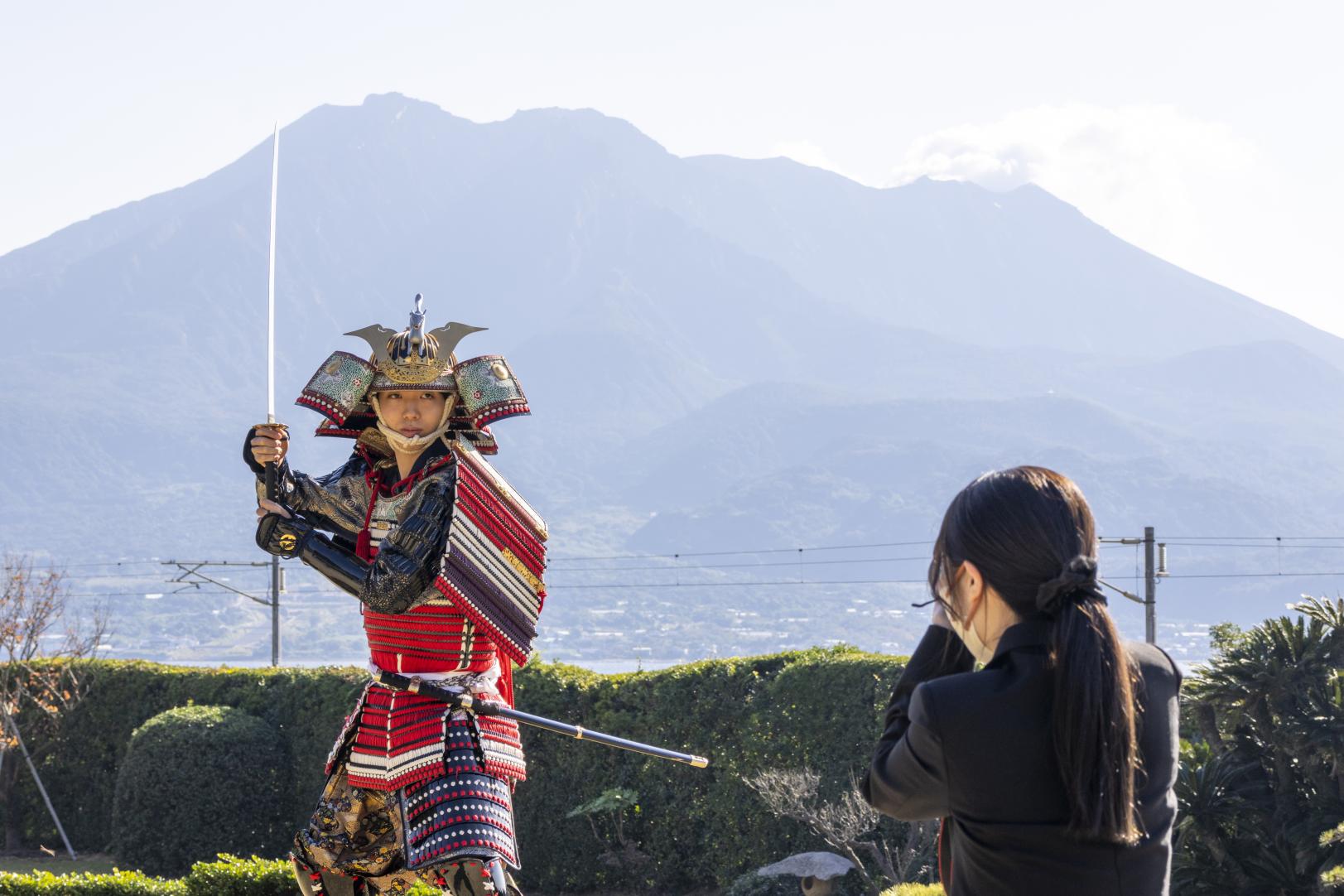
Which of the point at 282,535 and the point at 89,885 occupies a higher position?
the point at 282,535

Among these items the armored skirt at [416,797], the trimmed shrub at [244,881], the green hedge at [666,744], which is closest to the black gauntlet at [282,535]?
the armored skirt at [416,797]

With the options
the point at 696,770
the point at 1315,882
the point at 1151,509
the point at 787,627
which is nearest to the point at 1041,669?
the point at 1315,882

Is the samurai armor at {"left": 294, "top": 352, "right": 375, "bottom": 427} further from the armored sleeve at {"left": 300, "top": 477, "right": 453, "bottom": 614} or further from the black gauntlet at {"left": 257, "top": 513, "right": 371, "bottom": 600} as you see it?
the armored sleeve at {"left": 300, "top": 477, "right": 453, "bottom": 614}

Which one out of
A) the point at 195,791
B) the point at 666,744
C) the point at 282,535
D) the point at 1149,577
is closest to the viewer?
the point at 282,535

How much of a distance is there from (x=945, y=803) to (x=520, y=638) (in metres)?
3.24

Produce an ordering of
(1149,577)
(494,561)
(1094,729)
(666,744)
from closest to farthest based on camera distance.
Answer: (1094,729) < (494,561) < (666,744) < (1149,577)

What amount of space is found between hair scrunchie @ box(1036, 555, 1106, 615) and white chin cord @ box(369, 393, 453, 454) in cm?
380

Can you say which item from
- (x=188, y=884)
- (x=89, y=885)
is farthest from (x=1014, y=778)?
(x=89, y=885)

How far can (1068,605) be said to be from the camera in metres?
2.80

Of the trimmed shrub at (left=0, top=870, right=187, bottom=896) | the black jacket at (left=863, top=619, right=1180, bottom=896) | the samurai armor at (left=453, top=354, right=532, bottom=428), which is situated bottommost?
the trimmed shrub at (left=0, top=870, right=187, bottom=896)

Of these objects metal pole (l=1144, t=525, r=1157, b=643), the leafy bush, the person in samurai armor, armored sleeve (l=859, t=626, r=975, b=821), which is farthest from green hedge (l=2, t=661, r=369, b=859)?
metal pole (l=1144, t=525, r=1157, b=643)

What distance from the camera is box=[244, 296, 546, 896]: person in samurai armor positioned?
562cm

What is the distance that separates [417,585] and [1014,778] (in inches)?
128

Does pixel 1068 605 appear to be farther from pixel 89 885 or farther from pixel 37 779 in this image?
pixel 37 779
